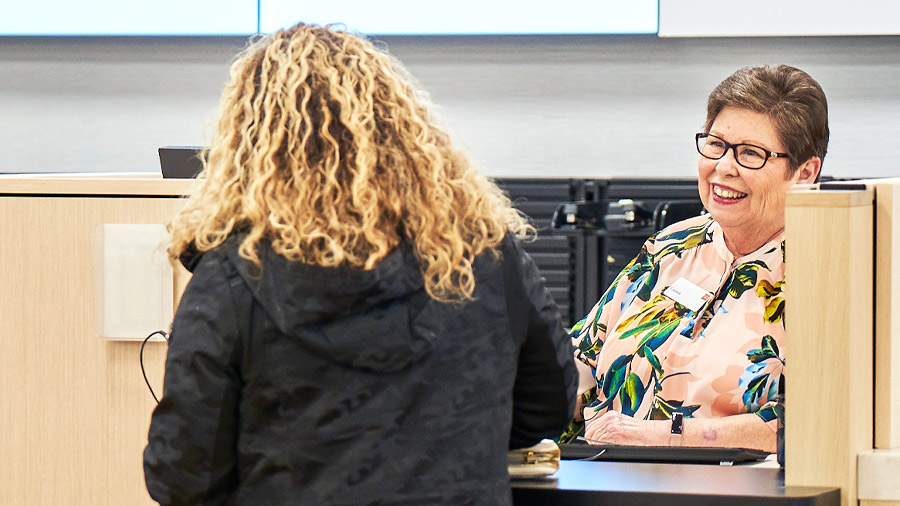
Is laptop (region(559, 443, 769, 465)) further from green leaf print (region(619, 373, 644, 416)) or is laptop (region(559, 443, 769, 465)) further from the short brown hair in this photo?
the short brown hair

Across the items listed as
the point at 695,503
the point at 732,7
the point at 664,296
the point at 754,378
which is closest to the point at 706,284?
the point at 664,296

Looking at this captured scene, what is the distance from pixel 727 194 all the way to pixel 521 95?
98.0 inches

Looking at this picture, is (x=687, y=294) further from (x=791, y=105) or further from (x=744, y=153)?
(x=791, y=105)

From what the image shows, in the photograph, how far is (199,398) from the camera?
1.25 meters

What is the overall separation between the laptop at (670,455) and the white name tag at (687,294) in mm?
583

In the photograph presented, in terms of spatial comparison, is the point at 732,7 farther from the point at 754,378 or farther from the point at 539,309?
the point at 539,309

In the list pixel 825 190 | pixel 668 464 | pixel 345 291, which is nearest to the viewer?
pixel 345 291

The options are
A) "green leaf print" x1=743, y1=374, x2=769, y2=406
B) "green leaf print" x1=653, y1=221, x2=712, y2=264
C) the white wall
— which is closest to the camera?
"green leaf print" x1=743, y1=374, x2=769, y2=406

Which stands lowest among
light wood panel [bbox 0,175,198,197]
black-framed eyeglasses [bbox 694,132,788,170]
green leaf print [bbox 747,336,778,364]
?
green leaf print [bbox 747,336,778,364]

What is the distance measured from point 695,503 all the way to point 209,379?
65cm

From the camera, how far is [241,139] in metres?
1.35

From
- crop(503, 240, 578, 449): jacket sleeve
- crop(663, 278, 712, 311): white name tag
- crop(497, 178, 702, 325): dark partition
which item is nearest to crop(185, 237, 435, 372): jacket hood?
crop(503, 240, 578, 449): jacket sleeve

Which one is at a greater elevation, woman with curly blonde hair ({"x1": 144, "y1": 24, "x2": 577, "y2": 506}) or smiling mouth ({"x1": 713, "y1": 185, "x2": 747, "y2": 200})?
smiling mouth ({"x1": 713, "y1": 185, "x2": 747, "y2": 200})

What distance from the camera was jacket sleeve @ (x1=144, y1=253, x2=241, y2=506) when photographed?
1247 mm
